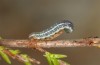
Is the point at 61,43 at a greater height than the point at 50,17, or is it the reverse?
the point at 50,17

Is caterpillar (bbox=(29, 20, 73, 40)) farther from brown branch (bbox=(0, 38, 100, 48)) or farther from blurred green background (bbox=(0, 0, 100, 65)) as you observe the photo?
blurred green background (bbox=(0, 0, 100, 65))

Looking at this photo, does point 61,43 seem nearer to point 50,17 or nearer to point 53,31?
point 53,31

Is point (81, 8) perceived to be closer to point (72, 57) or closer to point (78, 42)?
point (72, 57)

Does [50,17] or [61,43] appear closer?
[61,43]

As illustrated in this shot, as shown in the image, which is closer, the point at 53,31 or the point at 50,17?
the point at 53,31

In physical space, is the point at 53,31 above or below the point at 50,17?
below

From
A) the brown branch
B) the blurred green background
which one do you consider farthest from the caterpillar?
the blurred green background

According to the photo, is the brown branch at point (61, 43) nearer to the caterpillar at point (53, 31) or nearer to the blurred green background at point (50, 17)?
the caterpillar at point (53, 31)

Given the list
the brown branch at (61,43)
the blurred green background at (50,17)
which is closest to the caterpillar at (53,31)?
the brown branch at (61,43)

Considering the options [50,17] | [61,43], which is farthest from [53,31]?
[50,17]
